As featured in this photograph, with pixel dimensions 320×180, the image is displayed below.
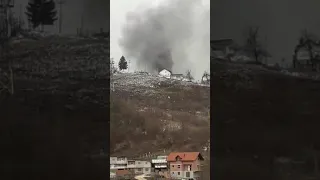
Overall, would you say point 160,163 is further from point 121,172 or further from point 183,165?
point 121,172

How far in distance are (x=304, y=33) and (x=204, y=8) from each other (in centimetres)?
78

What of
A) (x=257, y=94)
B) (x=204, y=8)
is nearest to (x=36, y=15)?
(x=204, y=8)

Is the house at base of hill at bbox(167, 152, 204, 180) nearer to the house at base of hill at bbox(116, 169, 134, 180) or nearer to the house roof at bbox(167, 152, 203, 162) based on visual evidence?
the house roof at bbox(167, 152, 203, 162)

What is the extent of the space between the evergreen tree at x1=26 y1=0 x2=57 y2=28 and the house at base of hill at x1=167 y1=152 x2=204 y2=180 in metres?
1.38

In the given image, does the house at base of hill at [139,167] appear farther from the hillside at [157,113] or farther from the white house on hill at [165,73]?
the white house on hill at [165,73]

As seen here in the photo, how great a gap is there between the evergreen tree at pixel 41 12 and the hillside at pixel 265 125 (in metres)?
1.34

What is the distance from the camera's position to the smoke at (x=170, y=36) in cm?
357

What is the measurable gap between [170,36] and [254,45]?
65 cm

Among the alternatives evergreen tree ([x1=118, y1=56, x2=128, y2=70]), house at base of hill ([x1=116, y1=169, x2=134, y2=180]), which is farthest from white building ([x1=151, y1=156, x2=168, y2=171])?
evergreen tree ([x1=118, y1=56, x2=128, y2=70])

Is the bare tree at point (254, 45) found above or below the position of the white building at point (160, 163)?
above

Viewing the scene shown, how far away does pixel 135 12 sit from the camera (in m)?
3.57

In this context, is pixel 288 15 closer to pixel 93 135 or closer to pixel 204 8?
pixel 204 8

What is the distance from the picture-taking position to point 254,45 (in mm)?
3545

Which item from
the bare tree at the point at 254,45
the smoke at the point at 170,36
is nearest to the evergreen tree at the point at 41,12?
the smoke at the point at 170,36
